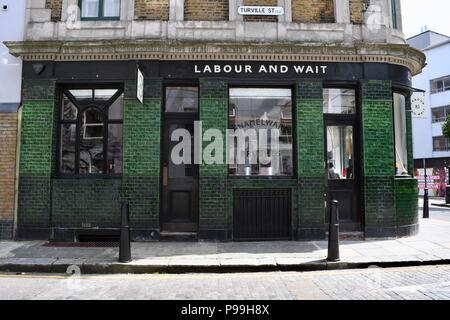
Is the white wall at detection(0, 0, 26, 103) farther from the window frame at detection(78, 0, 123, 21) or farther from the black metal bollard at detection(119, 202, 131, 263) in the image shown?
the black metal bollard at detection(119, 202, 131, 263)

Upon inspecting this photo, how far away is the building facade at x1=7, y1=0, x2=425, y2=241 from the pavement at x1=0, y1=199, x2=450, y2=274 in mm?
638

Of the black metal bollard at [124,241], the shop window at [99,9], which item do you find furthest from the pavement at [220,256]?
the shop window at [99,9]

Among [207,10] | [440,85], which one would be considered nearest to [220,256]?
[207,10]

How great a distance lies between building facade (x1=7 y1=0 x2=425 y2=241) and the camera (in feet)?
31.7

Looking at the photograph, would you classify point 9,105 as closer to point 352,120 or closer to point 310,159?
point 310,159

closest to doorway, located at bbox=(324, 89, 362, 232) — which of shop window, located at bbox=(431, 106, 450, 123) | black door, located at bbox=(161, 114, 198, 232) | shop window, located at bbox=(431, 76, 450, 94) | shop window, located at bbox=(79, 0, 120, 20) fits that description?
black door, located at bbox=(161, 114, 198, 232)

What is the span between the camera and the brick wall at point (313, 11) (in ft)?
33.4

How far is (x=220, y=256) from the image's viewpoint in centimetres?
796
